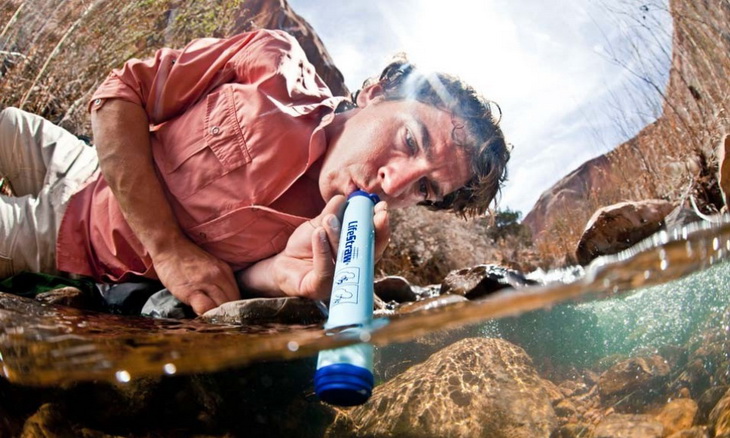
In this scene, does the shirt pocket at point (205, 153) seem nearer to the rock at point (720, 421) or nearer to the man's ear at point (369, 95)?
the man's ear at point (369, 95)

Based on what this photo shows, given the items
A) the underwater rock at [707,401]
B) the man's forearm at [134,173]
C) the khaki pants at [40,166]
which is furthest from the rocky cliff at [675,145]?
the khaki pants at [40,166]

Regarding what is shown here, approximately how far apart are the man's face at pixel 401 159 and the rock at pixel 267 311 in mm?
A: 126

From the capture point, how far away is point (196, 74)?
62 cm

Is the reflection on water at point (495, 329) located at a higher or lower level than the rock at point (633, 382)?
higher

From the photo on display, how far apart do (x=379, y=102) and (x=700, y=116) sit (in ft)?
1.11

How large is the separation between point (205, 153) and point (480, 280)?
314mm

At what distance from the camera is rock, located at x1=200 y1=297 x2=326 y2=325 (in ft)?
1.50

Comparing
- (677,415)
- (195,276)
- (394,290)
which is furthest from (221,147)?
(677,415)

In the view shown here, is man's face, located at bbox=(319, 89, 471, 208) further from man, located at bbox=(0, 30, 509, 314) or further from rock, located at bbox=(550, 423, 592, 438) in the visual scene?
rock, located at bbox=(550, 423, 592, 438)

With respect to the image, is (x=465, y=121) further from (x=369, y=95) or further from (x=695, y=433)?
(x=695, y=433)

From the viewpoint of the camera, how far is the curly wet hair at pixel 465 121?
22.5 inches

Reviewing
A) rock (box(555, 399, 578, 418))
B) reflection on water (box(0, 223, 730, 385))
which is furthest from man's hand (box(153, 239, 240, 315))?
rock (box(555, 399, 578, 418))

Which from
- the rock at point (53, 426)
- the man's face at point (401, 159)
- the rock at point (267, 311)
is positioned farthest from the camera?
the man's face at point (401, 159)

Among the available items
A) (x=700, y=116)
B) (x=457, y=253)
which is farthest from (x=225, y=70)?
(x=700, y=116)
